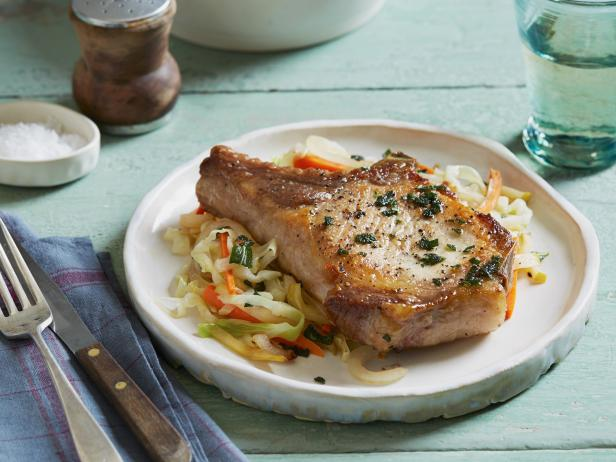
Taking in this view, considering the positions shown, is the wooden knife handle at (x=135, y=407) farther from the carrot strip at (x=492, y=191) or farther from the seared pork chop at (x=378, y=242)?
the carrot strip at (x=492, y=191)

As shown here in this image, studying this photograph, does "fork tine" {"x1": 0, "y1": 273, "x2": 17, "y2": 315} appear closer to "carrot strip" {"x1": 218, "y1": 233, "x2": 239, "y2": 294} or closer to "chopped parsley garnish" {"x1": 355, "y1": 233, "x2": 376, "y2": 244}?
"carrot strip" {"x1": 218, "y1": 233, "x2": 239, "y2": 294}

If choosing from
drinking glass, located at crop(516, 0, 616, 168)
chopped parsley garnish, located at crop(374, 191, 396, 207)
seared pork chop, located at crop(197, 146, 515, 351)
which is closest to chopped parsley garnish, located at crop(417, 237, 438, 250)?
seared pork chop, located at crop(197, 146, 515, 351)

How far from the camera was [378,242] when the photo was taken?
357 centimetres

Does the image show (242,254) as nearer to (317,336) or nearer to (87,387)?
(317,336)

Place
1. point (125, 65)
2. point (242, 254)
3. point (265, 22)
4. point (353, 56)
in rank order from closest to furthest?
1. point (242, 254)
2. point (125, 65)
3. point (265, 22)
4. point (353, 56)

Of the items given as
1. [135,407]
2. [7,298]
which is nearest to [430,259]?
[135,407]

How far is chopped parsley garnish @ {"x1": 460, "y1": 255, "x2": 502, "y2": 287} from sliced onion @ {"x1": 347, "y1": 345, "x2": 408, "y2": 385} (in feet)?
1.29

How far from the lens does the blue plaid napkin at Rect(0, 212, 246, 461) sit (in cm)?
313

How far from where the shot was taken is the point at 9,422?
322 centimetres

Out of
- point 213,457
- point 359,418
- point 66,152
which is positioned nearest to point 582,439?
point 359,418

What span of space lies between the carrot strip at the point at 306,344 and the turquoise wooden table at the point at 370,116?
277 mm

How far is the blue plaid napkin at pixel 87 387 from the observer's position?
10.3 ft

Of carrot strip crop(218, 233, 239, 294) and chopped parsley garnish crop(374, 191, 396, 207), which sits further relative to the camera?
chopped parsley garnish crop(374, 191, 396, 207)

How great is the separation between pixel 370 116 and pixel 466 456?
7.99 feet
